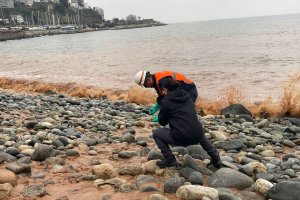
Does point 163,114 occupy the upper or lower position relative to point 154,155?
upper

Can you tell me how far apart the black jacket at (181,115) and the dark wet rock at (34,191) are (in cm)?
197

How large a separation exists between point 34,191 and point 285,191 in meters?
3.35

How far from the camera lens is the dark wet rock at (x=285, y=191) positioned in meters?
4.61

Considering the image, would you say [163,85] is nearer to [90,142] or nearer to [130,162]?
[130,162]

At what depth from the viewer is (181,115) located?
5312mm

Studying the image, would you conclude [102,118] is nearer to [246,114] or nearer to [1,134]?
[1,134]

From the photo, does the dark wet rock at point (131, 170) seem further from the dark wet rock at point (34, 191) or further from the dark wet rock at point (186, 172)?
the dark wet rock at point (34, 191)

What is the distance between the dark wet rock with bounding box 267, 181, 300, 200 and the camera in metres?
4.61

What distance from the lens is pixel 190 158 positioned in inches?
232

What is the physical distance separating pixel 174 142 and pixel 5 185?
2473 millimetres

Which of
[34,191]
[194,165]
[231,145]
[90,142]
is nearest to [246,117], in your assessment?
[231,145]

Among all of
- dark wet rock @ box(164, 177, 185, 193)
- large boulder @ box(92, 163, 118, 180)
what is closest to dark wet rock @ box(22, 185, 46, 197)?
large boulder @ box(92, 163, 118, 180)

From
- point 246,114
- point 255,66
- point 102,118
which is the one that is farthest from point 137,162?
point 255,66

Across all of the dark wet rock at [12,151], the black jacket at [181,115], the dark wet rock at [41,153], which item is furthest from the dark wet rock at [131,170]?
the dark wet rock at [12,151]
